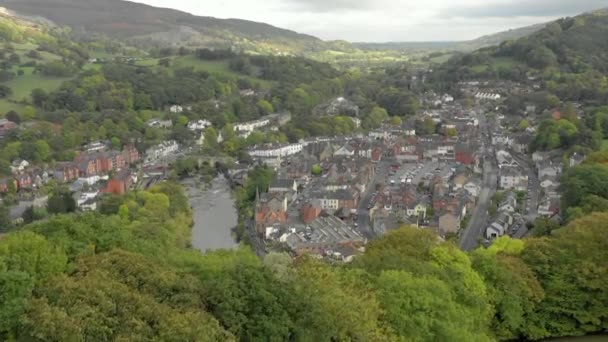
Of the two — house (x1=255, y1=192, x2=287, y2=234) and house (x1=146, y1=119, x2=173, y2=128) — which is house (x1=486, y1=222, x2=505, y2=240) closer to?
house (x1=255, y1=192, x2=287, y2=234)

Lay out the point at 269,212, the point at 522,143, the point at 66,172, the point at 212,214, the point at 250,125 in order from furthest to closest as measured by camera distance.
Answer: the point at 250,125
the point at 522,143
the point at 66,172
the point at 212,214
the point at 269,212

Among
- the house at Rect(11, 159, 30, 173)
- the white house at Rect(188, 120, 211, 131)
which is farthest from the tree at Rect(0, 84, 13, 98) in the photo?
the house at Rect(11, 159, 30, 173)

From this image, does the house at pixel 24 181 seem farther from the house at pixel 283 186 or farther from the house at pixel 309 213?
the house at pixel 309 213

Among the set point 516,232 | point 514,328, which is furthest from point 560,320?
point 516,232

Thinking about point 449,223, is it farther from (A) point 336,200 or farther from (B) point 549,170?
(B) point 549,170

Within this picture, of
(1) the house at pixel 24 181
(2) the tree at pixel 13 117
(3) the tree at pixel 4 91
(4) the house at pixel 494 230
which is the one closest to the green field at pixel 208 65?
(3) the tree at pixel 4 91

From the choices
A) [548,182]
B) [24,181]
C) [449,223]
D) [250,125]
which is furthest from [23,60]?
[548,182]

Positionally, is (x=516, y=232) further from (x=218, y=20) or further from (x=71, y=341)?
(x=218, y=20)
